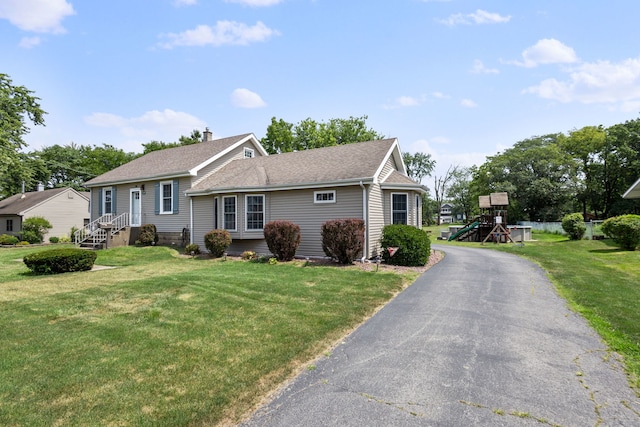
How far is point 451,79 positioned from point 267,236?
9873 millimetres

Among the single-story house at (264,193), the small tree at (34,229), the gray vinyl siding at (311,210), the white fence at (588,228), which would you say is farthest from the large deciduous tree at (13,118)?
the white fence at (588,228)

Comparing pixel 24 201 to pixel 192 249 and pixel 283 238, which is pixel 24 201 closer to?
pixel 192 249

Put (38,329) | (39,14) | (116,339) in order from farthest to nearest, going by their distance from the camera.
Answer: (39,14), (38,329), (116,339)

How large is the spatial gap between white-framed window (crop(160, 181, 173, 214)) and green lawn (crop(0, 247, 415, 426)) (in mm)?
8259

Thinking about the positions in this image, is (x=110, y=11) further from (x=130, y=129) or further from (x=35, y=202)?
(x=35, y=202)

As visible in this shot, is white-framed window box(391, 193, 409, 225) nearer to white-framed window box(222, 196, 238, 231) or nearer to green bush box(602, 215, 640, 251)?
white-framed window box(222, 196, 238, 231)

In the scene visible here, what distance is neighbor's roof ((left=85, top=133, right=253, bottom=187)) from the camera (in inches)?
704

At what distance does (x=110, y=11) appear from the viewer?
10375 mm

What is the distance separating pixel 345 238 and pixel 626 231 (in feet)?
45.6

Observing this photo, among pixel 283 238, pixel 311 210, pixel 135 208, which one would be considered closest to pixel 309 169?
pixel 311 210

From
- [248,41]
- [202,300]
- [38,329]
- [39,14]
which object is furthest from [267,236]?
[39,14]

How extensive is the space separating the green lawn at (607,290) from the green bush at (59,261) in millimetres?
13660

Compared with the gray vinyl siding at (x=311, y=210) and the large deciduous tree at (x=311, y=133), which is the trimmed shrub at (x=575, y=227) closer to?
the gray vinyl siding at (x=311, y=210)

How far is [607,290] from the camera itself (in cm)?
814
